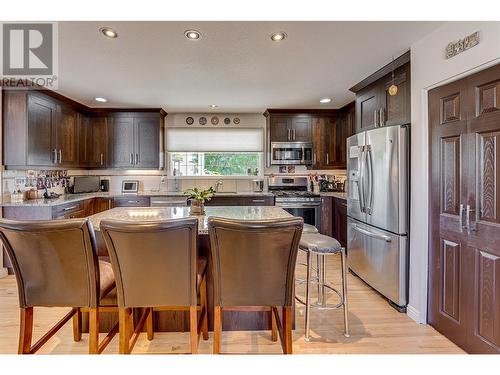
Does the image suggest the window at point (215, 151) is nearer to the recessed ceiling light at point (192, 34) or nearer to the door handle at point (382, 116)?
the door handle at point (382, 116)

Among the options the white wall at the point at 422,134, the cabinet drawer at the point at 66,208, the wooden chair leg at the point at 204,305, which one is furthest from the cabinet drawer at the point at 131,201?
the white wall at the point at 422,134

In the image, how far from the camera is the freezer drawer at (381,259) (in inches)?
99.0

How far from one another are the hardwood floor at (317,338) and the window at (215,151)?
10.4ft

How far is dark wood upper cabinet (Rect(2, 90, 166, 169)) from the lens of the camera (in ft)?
11.1

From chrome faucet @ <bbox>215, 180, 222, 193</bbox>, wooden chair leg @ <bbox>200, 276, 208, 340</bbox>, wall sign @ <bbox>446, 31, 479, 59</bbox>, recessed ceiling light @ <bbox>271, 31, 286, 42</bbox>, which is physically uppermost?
recessed ceiling light @ <bbox>271, 31, 286, 42</bbox>

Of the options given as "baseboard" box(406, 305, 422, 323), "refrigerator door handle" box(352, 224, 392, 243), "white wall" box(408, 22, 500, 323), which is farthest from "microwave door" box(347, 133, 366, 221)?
"baseboard" box(406, 305, 422, 323)

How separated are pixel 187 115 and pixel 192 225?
4147 millimetres

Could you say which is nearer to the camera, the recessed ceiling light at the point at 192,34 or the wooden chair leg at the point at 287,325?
the wooden chair leg at the point at 287,325

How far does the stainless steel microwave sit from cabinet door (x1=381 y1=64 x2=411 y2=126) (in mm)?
2073

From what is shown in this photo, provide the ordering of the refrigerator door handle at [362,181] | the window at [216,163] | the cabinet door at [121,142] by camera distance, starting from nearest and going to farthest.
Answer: the refrigerator door handle at [362,181], the cabinet door at [121,142], the window at [216,163]

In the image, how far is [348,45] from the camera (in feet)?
8.00

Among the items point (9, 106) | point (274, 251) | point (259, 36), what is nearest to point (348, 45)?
point (259, 36)

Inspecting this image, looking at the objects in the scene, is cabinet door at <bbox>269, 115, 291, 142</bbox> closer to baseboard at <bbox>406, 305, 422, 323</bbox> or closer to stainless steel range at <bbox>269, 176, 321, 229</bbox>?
stainless steel range at <bbox>269, 176, 321, 229</bbox>

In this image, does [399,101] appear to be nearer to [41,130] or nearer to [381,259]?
[381,259]
